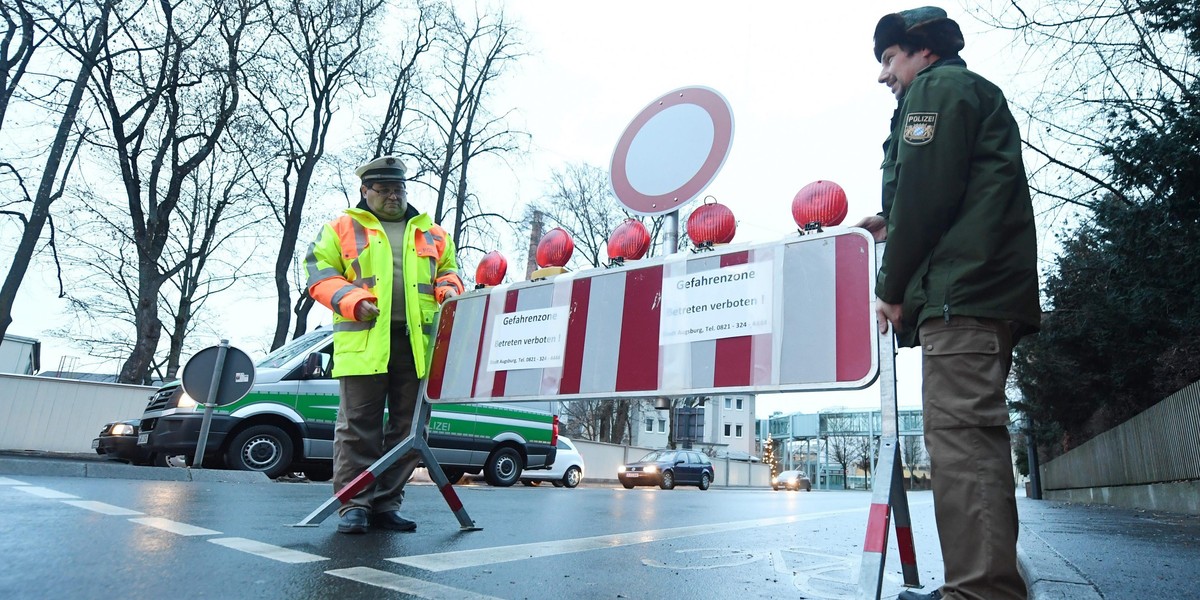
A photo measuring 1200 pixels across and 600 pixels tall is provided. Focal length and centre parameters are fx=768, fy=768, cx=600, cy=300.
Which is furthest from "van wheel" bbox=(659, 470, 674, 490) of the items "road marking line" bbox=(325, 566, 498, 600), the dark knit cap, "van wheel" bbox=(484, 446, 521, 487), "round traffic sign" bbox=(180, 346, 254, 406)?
the dark knit cap

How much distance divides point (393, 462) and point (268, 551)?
1032 mm

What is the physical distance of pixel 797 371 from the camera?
115 inches

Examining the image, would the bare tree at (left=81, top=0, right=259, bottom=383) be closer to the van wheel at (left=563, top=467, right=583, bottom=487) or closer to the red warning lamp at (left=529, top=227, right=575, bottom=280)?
the van wheel at (left=563, top=467, right=583, bottom=487)

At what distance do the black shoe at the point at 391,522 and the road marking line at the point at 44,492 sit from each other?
7.89ft

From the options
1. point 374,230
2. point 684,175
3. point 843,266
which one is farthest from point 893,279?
point 374,230

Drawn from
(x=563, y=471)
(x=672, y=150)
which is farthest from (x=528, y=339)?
(x=563, y=471)

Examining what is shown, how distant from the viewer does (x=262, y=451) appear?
1062 centimetres

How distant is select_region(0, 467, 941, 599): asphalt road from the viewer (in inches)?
96.6

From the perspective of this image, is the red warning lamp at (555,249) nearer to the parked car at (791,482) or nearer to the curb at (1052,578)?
the curb at (1052,578)

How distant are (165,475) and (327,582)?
695cm

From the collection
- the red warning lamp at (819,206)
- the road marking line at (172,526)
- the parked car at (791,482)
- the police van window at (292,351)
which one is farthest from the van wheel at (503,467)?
the parked car at (791,482)

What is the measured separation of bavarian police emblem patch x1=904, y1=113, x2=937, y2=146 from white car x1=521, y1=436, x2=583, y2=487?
1806cm

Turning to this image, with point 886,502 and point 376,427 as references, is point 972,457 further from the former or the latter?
point 376,427

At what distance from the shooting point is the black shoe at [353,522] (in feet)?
12.6
